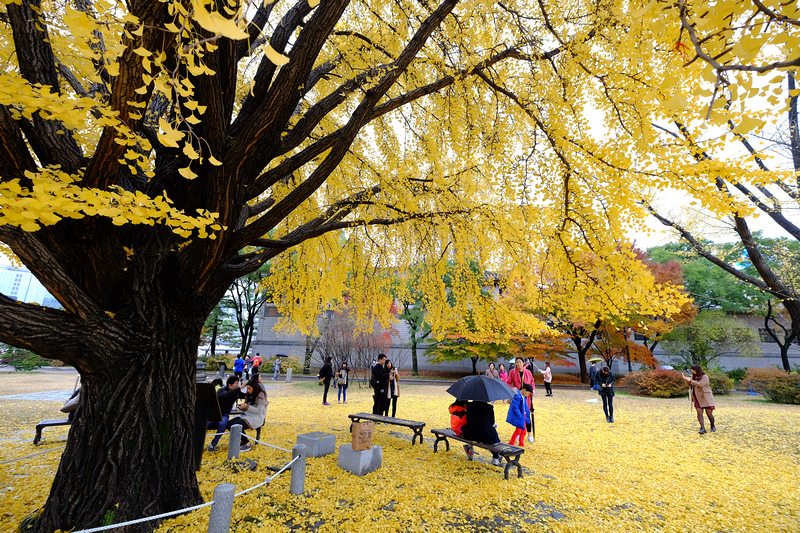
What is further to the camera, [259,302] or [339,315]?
[259,302]

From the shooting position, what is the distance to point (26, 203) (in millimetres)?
1914

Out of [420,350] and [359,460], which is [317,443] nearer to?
[359,460]

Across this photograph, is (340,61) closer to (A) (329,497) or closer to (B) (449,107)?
(B) (449,107)

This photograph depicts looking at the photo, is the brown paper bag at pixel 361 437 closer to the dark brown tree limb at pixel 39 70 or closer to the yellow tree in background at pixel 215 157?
the yellow tree in background at pixel 215 157

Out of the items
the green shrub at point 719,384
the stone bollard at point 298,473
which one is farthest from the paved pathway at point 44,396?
the green shrub at point 719,384

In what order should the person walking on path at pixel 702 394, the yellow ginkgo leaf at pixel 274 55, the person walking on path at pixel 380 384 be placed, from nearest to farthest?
the yellow ginkgo leaf at pixel 274 55, the person walking on path at pixel 702 394, the person walking on path at pixel 380 384

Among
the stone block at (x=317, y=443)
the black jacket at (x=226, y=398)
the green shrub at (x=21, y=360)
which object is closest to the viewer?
the stone block at (x=317, y=443)

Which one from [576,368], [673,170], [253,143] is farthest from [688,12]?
[576,368]

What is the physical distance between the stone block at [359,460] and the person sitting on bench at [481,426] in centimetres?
157

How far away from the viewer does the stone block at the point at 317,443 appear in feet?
18.1

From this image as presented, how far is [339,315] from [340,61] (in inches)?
683

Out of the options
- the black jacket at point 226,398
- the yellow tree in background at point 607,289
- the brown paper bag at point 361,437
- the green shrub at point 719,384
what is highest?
the yellow tree in background at point 607,289

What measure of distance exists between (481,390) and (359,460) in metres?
2.18

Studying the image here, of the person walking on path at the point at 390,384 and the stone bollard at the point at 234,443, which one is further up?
the person walking on path at the point at 390,384
